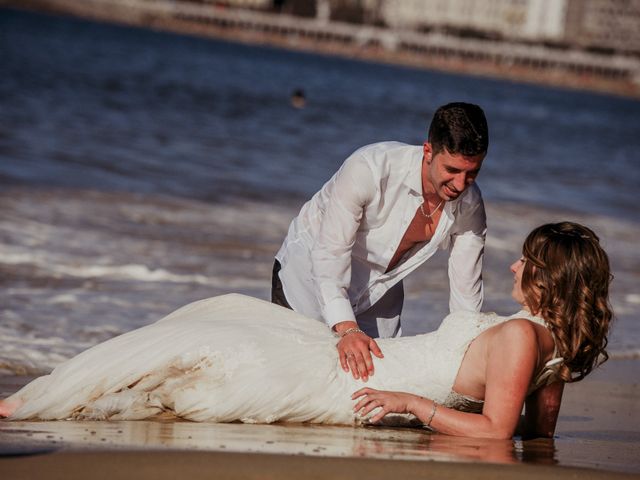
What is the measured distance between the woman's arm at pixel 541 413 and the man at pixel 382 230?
54 cm

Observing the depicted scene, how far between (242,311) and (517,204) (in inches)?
516

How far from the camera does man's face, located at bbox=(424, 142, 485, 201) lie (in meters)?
4.06

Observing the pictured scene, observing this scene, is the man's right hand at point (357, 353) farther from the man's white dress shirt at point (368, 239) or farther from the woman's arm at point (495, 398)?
the man's white dress shirt at point (368, 239)

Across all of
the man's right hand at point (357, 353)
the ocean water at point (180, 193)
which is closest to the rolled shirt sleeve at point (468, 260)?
the man's right hand at point (357, 353)

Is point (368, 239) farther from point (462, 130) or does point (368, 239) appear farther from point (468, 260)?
point (462, 130)

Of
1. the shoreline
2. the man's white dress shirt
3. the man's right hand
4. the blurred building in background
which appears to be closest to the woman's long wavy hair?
the man's right hand

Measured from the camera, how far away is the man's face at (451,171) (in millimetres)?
4062

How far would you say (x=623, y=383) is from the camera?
6027mm

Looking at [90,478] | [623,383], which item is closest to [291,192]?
[623,383]

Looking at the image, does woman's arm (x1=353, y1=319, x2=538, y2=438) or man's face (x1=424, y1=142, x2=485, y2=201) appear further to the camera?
man's face (x1=424, y1=142, x2=485, y2=201)

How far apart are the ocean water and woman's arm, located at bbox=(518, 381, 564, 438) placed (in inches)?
44.0

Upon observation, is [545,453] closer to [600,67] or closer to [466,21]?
[600,67]

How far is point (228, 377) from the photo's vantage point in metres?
3.93

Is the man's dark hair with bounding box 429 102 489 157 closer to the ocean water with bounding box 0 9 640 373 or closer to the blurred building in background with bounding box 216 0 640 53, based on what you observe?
the ocean water with bounding box 0 9 640 373
